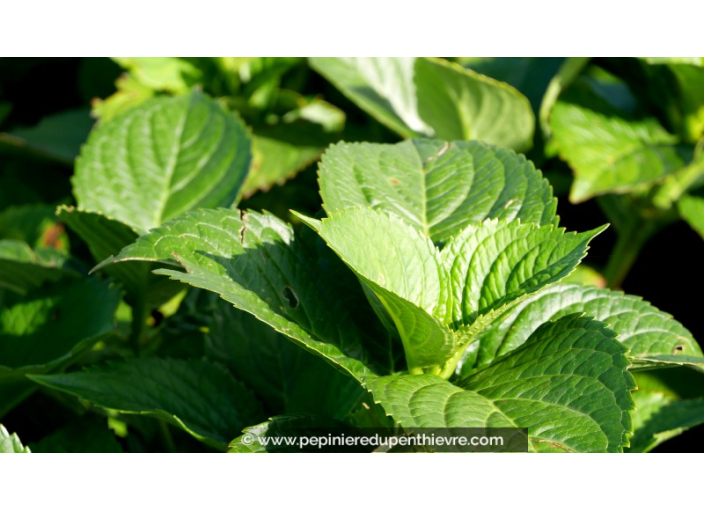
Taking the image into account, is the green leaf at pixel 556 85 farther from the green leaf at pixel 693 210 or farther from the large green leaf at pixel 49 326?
the large green leaf at pixel 49 326

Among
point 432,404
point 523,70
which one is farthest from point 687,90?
point 432,404

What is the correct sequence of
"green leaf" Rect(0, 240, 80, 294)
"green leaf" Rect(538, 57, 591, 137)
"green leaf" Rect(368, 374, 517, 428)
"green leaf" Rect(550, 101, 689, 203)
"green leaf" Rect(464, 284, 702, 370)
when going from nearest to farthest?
1. "green leaf" Rect(368, 374, 517, 428)
2. "green leaf" Rect(464, 284, 702, 370)
3. "green leaf" Rect(0, 240, 80, 294)
4. "green leaf" Rect(550, 101, 689, 203)
5. "green leaf" Rect(538, 57, 591, 137)

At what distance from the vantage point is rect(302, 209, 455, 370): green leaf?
82 centimetres

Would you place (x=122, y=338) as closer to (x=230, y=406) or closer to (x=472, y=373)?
(x=230, y=406)

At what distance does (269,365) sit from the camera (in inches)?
45.1

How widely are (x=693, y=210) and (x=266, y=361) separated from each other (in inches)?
39.1

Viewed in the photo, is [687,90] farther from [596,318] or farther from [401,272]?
[401,272]

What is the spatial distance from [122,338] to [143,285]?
0.36 ft

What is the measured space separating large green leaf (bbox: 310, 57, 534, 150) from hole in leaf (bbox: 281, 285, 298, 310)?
773 millimetres

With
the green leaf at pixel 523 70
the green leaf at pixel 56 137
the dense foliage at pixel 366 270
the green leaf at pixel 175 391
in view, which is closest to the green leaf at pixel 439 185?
the dense foliage at pixel 366 270

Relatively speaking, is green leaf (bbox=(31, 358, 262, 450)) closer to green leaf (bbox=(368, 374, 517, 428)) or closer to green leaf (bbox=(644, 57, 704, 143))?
green leaf (bbox=(368, 374, 517, 428))

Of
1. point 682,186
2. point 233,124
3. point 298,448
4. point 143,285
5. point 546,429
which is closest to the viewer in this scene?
point 546,429

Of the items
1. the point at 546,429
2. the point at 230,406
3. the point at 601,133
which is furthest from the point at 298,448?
the point at 601,133

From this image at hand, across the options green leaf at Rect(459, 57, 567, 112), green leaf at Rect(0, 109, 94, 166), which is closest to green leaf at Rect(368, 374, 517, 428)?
green leaf at Rect(459, 57, 567, 112)
